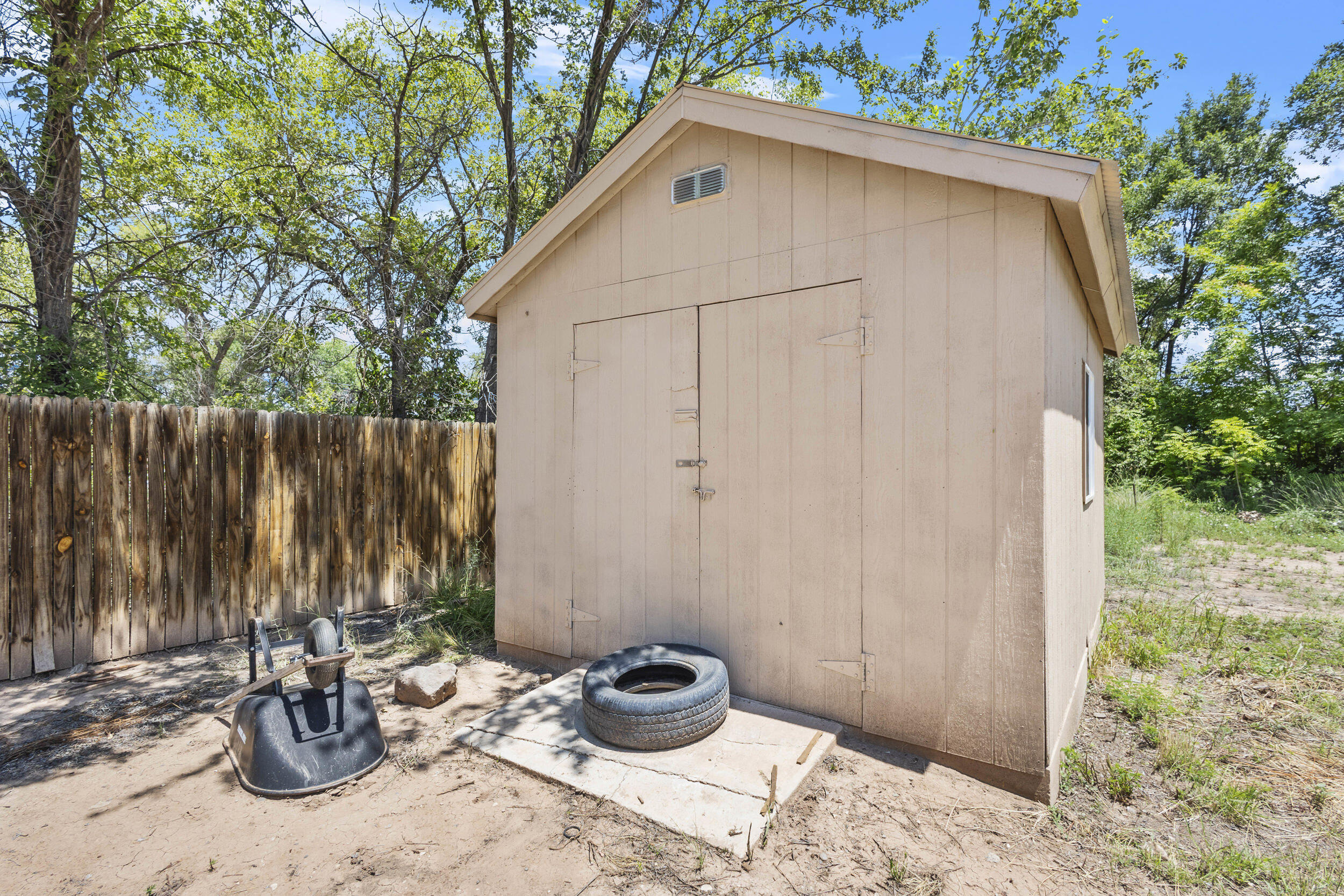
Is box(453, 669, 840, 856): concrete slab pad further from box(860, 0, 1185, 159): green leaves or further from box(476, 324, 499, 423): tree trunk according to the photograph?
box(860, 0, 1185, 159): green leaves

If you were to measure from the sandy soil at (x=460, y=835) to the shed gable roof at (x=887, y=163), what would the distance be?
2571mm

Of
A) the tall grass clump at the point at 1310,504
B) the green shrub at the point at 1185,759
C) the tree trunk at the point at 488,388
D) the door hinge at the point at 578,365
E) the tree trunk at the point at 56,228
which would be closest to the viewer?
the green shrub at the point at 1185,759

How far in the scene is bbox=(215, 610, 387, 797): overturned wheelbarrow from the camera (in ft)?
8.42

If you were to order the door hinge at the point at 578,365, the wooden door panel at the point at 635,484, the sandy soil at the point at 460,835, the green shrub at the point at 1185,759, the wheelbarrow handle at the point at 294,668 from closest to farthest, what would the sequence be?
the sandy soil at the point at 460,835, the wheelbarrow handle at the point at 294,668, the green shrub at the point at 1185,759, the wooden door panel at the point at 635,484, the door hinge at the point at 578,365

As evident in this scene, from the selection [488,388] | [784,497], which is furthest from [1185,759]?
[488,388]

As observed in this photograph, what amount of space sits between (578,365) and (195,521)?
10.7ft

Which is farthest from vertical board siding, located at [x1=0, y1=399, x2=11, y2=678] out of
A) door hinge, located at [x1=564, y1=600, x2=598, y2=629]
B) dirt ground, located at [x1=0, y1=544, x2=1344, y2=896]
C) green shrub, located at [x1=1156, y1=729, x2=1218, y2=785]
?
green shrub, located at [x1=1156, y1=729, x2=1218, y2=785]

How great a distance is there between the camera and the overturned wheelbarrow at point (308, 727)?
2.57 meters

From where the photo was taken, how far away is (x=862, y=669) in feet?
9.50

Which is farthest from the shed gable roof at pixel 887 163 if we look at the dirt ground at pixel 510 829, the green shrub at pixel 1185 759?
the dirt ground at pixel 510 829

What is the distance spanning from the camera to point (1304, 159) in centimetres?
1315

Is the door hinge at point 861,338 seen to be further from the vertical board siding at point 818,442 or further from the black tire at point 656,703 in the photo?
the black tire at point 656,703

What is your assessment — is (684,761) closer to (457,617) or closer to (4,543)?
(457,617)

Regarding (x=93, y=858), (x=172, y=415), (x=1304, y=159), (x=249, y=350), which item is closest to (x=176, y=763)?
(x=93, y=858)
